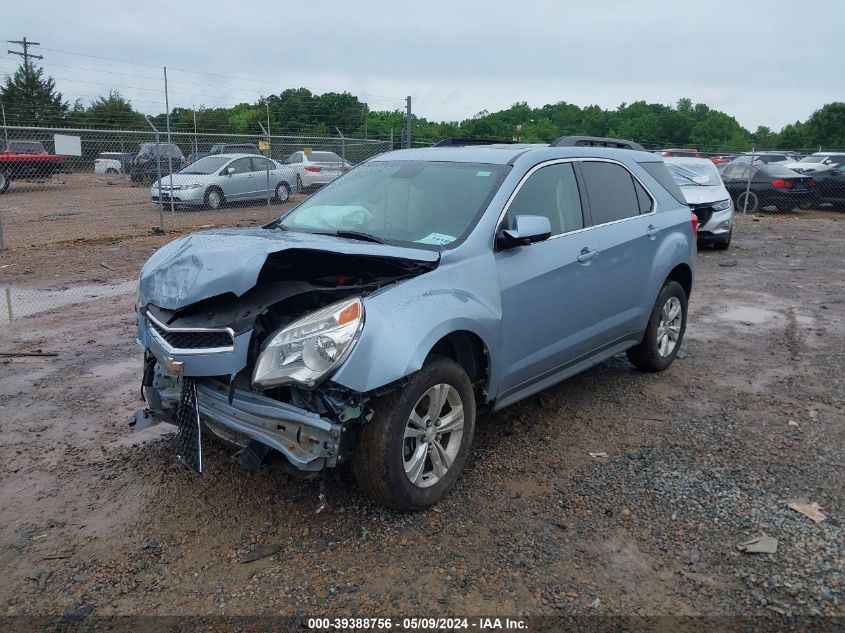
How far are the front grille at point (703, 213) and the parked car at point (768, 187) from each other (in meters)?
8.41

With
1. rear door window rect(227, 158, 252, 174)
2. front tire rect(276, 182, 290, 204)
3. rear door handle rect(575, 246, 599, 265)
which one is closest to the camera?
rear door handle rect(575, 246, 599, 265)

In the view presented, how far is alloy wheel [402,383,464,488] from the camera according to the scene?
11.4 ft

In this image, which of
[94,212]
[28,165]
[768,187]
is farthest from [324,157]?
[768,187]

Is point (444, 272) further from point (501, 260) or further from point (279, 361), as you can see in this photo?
point (279, 361)

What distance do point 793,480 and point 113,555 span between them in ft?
11.7

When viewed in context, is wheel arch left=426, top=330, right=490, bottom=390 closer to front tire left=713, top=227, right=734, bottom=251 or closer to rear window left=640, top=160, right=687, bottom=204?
rear window left=640, top=160, right=687, bottom=204

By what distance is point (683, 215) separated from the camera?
591cm

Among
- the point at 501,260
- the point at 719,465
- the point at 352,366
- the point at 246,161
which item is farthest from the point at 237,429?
the point at 246,161

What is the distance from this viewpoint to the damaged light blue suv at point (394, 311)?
3.21m

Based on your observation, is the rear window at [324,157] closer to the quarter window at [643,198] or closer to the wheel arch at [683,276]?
the wheel arch at [683,276]

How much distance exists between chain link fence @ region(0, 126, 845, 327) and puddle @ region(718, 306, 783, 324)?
7238 millimetres

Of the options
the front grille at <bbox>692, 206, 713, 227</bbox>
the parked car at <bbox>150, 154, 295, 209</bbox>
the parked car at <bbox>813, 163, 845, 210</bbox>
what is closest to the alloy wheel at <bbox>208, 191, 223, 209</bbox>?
the parked car at <bbox>150, 154, 295, 209</bbox>

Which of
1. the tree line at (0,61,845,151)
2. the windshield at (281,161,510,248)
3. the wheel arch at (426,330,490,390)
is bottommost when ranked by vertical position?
the wheel arch at (426,330,490,390)

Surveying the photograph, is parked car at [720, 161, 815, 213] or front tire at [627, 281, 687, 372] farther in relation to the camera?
parked car at [720, 161, 815, 213]
